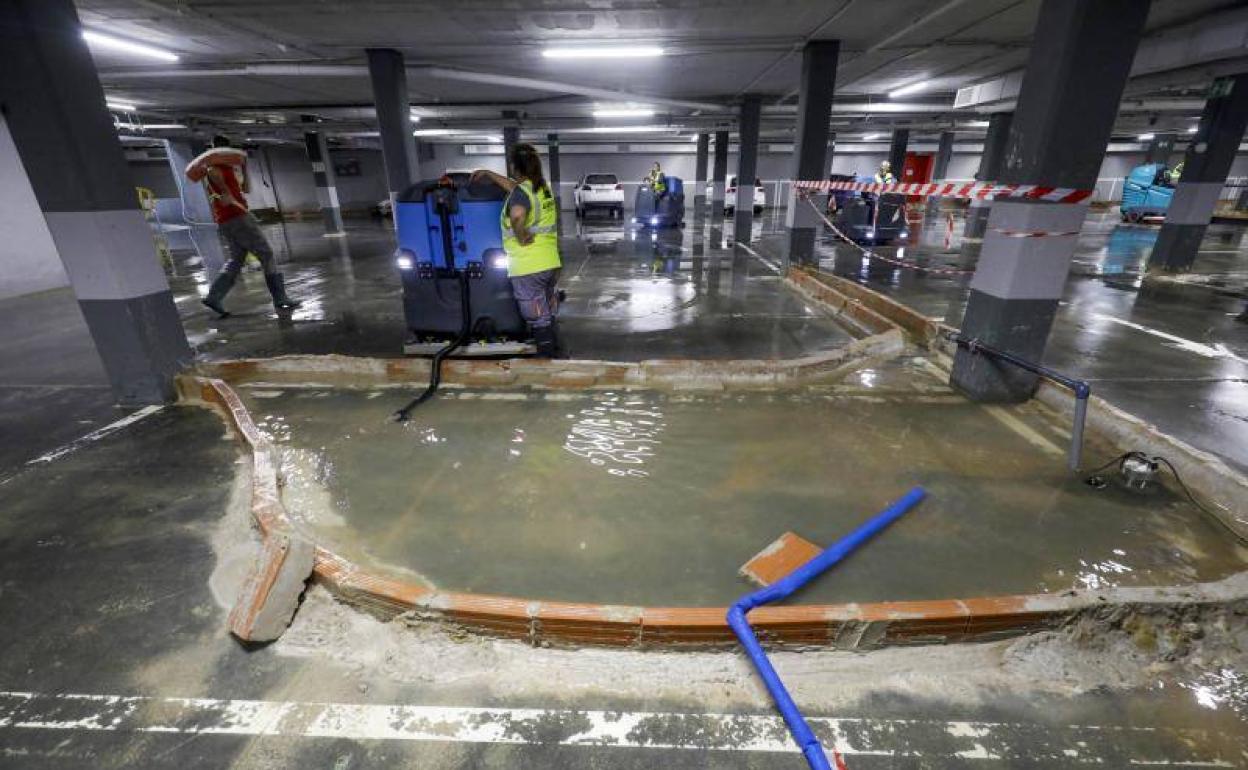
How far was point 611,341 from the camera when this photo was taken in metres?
6.47

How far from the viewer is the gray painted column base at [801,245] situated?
34.7 ft

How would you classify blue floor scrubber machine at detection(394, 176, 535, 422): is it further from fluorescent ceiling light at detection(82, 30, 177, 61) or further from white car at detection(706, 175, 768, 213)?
white car at detection(706, 175, 768, 213)

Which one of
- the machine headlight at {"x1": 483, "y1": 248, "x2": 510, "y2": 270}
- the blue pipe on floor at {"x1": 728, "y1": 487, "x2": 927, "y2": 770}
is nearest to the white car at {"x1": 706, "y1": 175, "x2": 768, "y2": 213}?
the machine headlight at {"x1": 483, "y1": 248, "x2": 510, "y2": 270}

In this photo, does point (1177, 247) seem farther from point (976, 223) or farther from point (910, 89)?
point (976, 223)

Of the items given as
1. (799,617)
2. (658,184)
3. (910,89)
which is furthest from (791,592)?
(658,184)

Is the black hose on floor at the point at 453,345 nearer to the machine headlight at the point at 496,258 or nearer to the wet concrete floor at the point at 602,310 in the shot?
the machine headlight at the point at 496,258

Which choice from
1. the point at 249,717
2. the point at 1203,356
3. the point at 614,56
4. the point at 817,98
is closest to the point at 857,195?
the point at 817,98

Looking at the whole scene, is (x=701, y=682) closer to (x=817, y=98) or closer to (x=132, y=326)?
(x=132, y=326)

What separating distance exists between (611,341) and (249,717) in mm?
4918

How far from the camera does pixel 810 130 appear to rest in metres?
9.68

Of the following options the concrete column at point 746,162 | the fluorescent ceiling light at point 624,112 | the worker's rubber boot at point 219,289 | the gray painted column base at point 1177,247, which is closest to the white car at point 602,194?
the fluorescent ceiling light at point 624,112

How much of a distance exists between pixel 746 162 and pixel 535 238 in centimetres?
1247

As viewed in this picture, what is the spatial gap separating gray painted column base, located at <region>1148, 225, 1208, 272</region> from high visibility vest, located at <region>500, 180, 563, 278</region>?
13081 millimetres

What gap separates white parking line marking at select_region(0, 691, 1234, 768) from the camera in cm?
194
